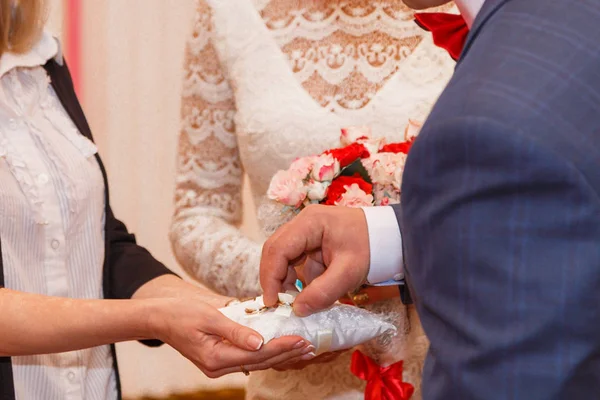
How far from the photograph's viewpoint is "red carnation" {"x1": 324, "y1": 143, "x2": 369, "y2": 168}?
165 cm

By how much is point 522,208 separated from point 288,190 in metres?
0.85

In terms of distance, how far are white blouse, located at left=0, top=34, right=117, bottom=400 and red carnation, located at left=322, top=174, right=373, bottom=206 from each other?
558 millimetres

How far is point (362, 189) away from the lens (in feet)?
5.26

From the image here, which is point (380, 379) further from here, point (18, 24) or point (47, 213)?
point (18, 24)

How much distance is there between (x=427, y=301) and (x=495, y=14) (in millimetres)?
322

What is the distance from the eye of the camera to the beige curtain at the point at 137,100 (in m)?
3.53

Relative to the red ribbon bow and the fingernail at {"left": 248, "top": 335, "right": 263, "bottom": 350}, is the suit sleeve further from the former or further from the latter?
the red ribbon bow

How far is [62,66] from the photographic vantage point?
1.97 meters

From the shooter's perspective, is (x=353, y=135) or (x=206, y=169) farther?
(x=206, y=169)

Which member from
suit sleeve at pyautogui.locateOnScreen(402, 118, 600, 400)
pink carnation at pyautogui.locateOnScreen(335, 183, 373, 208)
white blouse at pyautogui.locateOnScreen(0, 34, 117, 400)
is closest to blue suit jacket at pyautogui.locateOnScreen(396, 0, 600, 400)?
suit sleeve at pyautogui.locateOnScreen(402, 118, 600, 400)

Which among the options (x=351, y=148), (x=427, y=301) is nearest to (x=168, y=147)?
(x=351, y=148)

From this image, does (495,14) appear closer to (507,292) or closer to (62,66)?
(507,292)

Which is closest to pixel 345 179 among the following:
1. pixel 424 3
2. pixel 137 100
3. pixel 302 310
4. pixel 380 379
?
pixel 302 310

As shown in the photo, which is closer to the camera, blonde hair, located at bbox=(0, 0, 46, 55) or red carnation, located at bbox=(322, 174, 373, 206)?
red carnation, located at bbox=(322, 174, 373, 206)
